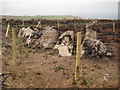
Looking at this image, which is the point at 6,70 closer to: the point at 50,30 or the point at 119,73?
the point at 119,73

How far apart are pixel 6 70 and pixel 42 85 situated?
6.84 ft

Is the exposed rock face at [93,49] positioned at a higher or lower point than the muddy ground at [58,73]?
higher

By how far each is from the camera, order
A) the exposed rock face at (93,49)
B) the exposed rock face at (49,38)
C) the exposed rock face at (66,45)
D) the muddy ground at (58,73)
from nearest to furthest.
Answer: the muddy ground at (58,73), the exposed rock face at (93,49), the exposed rock face at (66,45), the exposed rock face at (49,38)

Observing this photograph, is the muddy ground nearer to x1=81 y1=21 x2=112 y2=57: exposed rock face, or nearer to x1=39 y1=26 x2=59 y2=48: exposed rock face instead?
x1=81 y1=21 x2=112 y2=57: exposed rock face

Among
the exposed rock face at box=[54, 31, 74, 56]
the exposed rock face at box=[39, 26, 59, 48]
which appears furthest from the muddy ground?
the exposed rock face at box=[39, 26, 59, 48]

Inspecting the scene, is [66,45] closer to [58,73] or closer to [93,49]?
[93,49]

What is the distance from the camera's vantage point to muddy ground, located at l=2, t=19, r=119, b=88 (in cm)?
529

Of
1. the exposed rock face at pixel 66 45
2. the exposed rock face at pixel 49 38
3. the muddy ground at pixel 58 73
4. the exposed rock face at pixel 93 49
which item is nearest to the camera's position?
the muddy ground at pixel 58 73

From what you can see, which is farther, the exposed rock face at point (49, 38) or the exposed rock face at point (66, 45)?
the exposed rock face at point (49, 38)

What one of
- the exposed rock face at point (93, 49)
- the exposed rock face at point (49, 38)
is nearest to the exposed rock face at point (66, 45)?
the exposed rock face at point (49, 38)

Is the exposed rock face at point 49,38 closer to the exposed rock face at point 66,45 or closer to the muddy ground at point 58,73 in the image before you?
the exposed rock face at point 66,45

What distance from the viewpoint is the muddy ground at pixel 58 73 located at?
5.29 m

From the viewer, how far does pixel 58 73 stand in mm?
6312

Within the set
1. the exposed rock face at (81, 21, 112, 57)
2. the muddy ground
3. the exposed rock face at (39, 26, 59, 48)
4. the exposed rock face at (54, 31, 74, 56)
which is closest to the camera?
the muddy ground
